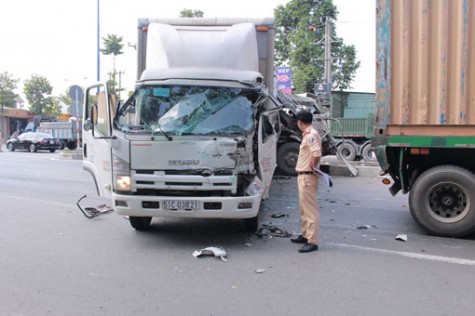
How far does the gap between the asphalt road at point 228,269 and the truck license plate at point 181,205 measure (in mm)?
533

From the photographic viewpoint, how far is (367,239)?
18.7 ft

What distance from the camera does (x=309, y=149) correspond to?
16.9ft

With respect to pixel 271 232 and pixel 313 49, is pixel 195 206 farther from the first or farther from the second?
pixel 313 49

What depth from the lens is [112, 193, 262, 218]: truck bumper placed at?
5.00 m

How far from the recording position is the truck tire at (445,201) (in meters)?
5.52

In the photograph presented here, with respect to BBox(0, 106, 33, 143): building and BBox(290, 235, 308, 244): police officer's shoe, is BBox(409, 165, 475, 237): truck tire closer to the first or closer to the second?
BBox(290, 235, 308, 244): police officer's shoe

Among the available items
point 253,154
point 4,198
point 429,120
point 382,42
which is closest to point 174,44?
point 253,154

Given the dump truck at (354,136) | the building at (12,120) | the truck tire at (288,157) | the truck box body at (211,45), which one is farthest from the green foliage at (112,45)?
the truck box body at (211,45)

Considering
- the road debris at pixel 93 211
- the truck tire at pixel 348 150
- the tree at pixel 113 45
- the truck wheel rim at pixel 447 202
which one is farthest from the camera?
the tree at pixel 113 45

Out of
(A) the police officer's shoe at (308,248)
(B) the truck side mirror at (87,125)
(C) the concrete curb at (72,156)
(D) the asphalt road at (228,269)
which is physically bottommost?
(D) the asphalt road at (228,269)

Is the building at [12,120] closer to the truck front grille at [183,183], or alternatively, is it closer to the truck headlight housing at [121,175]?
the truck headlight housing at [121,175]

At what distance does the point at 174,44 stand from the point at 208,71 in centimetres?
91

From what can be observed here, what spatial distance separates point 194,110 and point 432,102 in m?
3.07

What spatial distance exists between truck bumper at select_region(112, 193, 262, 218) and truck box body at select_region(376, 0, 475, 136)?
2.19 metres
